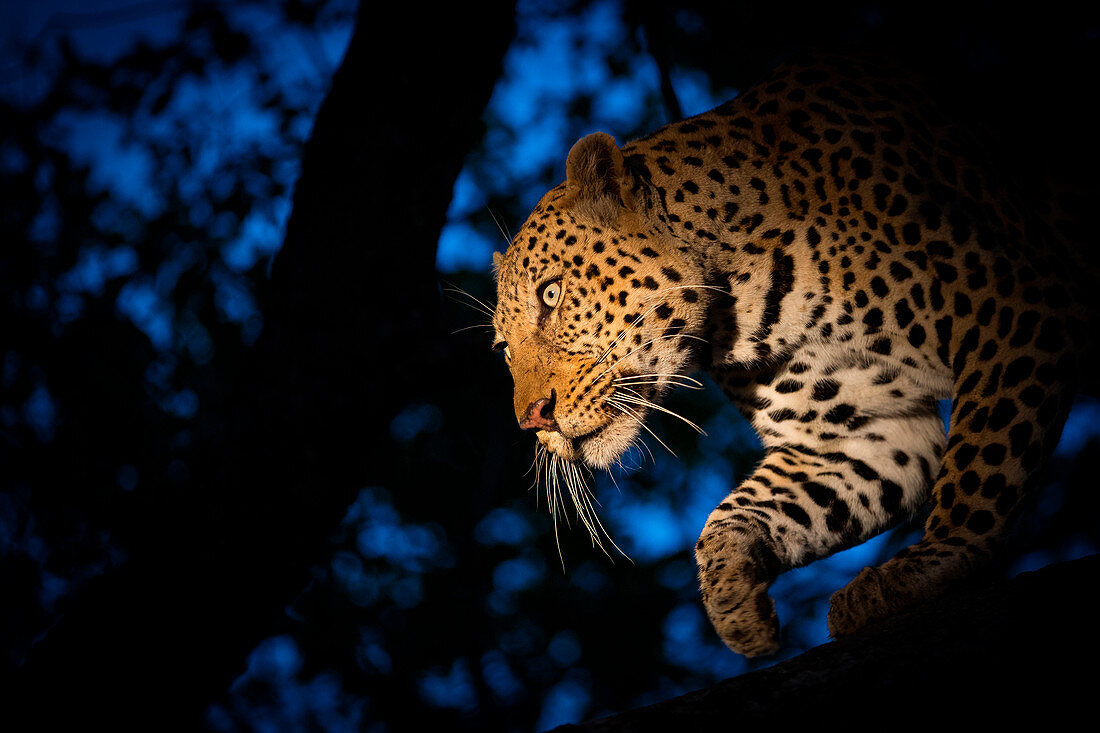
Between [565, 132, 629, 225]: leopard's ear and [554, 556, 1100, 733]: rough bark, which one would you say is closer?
[554, 556, 1100, 733]: rough bark

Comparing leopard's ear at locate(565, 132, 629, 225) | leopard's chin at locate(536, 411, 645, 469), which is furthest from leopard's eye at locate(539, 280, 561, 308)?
leopard's chin at locate(536, 411, 645, 469)

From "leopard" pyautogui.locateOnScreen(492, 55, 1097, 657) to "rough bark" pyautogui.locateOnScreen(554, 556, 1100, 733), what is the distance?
1.95 feet

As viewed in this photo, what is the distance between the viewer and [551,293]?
7.42 feet

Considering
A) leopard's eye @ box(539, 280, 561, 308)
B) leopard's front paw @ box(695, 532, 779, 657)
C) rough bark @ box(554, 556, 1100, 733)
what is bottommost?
leopard's front paw @ box(695, 532, 779, 657)

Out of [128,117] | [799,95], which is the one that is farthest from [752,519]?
[128,117]

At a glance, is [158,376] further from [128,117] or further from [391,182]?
[391,182]

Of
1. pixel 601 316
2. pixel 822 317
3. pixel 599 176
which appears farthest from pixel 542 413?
pixel 822 317

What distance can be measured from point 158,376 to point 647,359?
2824mm

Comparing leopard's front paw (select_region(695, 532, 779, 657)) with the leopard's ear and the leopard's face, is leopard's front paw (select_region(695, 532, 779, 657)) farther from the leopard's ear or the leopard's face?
the leopard's ear

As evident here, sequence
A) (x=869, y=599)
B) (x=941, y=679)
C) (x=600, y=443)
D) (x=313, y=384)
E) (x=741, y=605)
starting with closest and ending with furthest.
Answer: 1. (x=941, y=679)
2. (x=869, y=599)
3. (x=741, y=605)
4. (x=600, y=443)
5. (x=313, y=384)

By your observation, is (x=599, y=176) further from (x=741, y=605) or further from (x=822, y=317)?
(x=741, y=605)

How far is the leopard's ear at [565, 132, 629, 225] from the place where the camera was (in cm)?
220

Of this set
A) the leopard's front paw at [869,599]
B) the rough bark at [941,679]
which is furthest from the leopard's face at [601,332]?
the rough bark at [941,679]

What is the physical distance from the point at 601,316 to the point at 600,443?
0.37 metres
